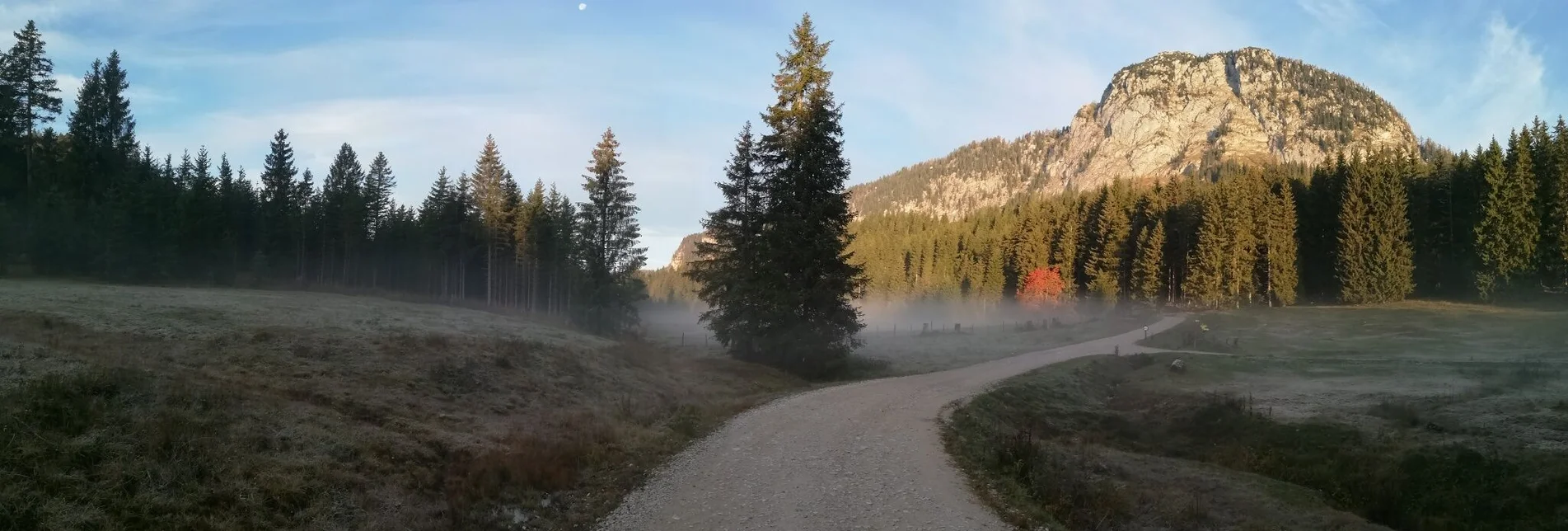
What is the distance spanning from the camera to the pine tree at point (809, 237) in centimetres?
2969

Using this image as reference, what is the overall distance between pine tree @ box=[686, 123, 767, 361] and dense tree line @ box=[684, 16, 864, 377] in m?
0.07

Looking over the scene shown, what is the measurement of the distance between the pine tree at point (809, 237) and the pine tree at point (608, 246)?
18.8 metres

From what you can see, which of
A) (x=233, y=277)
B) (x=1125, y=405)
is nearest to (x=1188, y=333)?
(x=1125, y=405)

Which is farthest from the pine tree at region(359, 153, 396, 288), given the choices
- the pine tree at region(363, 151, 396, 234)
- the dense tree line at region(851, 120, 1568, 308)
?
the dense tree line at region(851, 120, 1568, 308)

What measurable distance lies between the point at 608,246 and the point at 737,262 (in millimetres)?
17373

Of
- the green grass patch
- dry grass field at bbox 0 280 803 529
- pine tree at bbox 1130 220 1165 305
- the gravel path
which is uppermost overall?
pine tree at bbox 1130 220 1165 305

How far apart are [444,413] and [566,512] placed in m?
6.43

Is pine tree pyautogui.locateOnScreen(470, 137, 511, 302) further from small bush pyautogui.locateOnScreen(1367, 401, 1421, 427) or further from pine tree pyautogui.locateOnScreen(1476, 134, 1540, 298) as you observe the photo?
pine tree pyautogui.locateOnScreen(1476, 134, 1540, 298)

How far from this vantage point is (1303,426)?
18.7m

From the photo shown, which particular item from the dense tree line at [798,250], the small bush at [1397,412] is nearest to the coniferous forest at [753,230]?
the dense tree line at [798,250]

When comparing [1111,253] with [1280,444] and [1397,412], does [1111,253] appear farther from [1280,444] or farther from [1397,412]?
[1280,444]

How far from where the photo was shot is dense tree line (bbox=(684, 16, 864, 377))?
29.8m

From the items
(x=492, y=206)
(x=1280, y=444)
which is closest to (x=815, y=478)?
(x=1280, y=444)

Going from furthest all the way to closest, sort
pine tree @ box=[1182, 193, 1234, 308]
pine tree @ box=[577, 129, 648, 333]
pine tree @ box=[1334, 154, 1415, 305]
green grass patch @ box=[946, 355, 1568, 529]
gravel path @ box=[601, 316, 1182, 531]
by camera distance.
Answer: pine tree @ box=[1182, 193, 1234, 308] < pine tree @ box=[1334, 154, 1415, 305] < pine tree @ box=[577, 129, 648, 333] < green grass patch @ box=[946, 355, 1568, 529] < gravel path @ box=[601, 316, 1182, 531]
